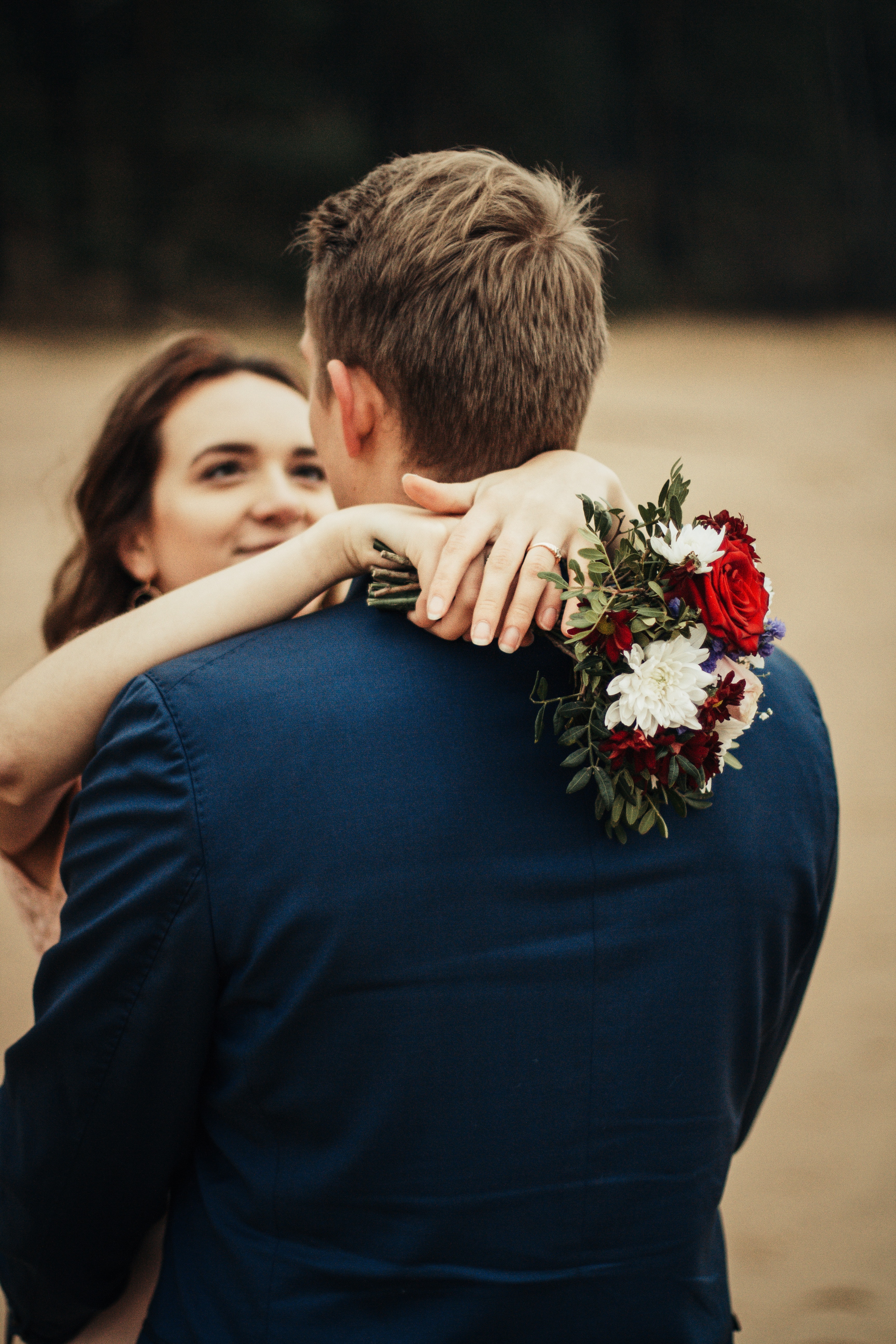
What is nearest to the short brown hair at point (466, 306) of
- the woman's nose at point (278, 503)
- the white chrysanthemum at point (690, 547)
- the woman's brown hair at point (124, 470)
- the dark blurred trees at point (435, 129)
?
the white chrysanthemum at point (690, 547)

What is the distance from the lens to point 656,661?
1.29 m

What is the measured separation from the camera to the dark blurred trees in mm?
23828

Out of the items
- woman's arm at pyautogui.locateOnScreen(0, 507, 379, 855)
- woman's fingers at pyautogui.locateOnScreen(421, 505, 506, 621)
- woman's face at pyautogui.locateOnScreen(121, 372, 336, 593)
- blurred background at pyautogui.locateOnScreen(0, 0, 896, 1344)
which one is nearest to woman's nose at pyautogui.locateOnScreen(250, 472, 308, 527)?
woman's face at pyautogui.locateOnScreen(121, 372, 336, 593)

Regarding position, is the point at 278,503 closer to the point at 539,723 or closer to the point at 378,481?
the point at 378,481

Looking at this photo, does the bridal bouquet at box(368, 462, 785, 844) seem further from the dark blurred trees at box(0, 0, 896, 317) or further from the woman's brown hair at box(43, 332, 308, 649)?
the dark blurred trees at box(0, 0, 896, 317)

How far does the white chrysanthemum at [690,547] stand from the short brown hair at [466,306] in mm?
284

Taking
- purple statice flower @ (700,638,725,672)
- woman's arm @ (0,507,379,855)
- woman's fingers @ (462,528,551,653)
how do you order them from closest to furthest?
1. woman's fingers @ (462,528,551,653)
2. purple statice flower @ (700,638,725,672)
3. woman's arm @ (0,507,379,855)

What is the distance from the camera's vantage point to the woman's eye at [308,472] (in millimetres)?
2631

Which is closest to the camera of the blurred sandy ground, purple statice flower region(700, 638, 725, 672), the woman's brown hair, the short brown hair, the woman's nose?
purple statice flower region(700, 638, 725, 672)

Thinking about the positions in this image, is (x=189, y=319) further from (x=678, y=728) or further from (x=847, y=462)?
(x=678, y=728)

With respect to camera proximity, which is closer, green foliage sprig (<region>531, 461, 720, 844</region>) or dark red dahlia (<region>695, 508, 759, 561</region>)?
green foliage sprig (<region>531, 461, 720, 844</region>)

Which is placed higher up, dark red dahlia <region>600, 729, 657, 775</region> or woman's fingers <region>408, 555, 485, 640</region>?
woman's fingers <region>408, 555, 485, 640</region>

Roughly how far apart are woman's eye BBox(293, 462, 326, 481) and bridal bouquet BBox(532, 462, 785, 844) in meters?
1.41

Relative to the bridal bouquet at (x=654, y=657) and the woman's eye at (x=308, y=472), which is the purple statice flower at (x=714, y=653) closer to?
the bridal bouquet at (x=654, y=657)
